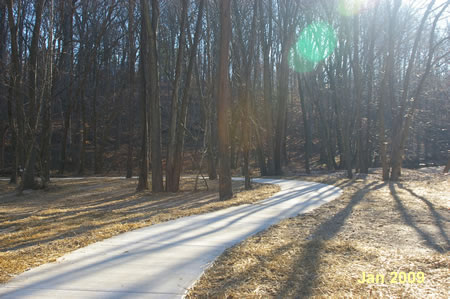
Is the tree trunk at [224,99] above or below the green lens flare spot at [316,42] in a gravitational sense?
below

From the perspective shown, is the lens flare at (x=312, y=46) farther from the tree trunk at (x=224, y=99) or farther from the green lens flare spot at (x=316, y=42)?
the tree trunk at (x=224, y=99)

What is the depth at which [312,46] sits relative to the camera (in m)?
26.2

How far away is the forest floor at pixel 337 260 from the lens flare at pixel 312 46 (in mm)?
18697

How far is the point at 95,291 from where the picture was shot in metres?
3.43

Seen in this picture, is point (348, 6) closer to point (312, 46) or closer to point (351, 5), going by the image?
point (351, 5)

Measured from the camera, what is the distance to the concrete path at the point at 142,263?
347 cm

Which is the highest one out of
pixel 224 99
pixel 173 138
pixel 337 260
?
pixel 224 99

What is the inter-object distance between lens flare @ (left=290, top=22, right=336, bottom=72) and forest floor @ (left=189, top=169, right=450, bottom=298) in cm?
1870

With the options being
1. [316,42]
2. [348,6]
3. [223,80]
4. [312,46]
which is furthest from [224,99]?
[312,46]

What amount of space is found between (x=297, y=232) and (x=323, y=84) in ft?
92.9

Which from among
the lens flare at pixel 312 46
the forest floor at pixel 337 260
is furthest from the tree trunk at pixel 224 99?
the lens flare at pixel 312 46

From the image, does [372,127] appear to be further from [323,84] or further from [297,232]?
[297,232]

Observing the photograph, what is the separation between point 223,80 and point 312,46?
1724 centimetres

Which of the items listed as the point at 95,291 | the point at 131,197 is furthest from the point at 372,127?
the point at 95,291
